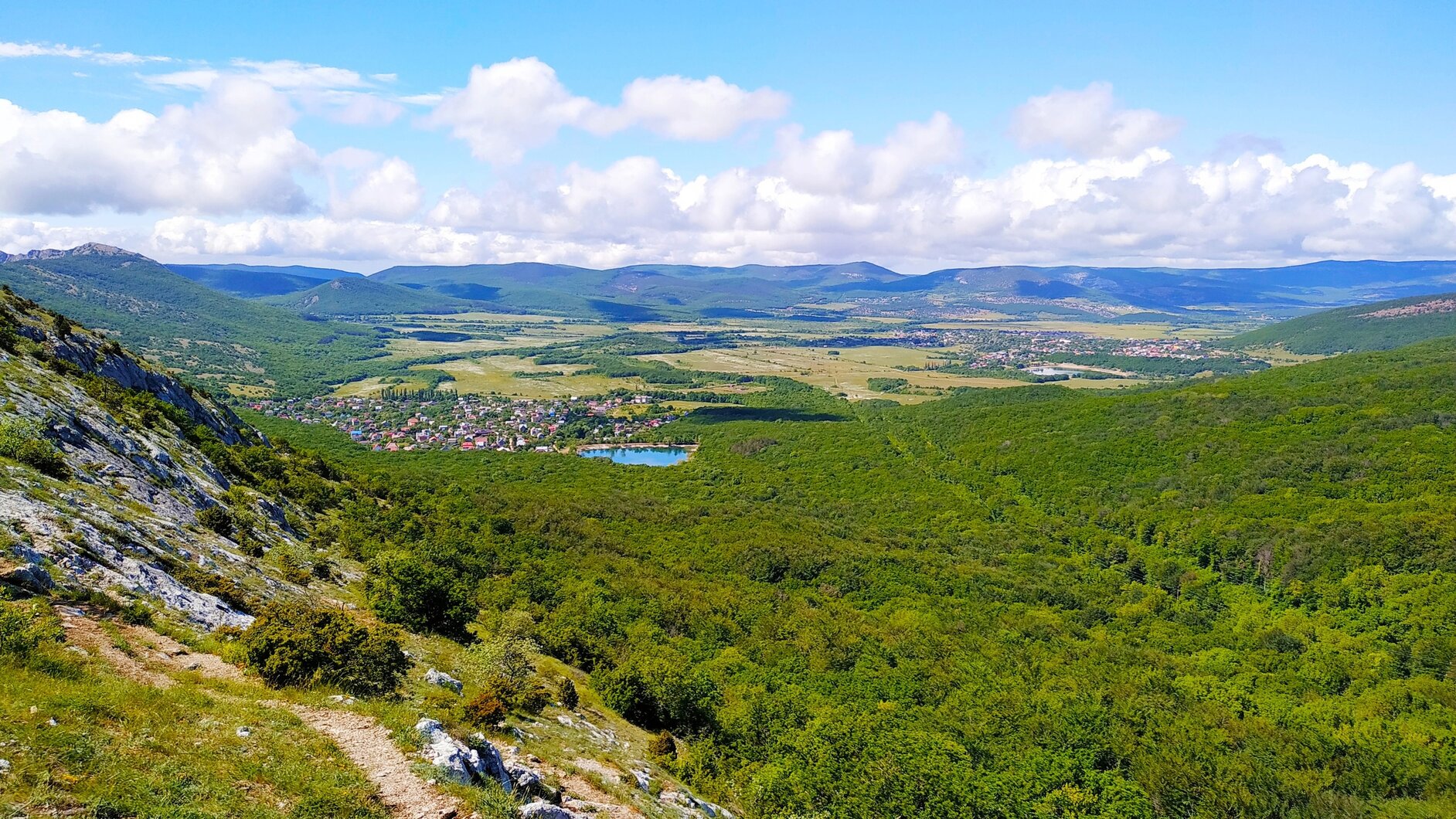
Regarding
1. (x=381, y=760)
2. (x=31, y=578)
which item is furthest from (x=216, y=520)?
(x=381, y=760)

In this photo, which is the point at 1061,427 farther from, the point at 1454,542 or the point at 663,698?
the point at 663,698

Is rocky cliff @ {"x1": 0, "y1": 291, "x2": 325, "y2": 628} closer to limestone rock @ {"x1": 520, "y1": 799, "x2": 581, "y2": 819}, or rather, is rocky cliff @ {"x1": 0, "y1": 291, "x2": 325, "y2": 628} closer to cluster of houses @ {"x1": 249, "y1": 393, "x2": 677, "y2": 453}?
limestone rock @ {"x1": 520, "y1": 799, "x2": 581, "y2": 819}

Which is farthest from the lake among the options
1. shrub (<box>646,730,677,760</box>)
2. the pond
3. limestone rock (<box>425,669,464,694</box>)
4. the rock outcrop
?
the rock outcrop

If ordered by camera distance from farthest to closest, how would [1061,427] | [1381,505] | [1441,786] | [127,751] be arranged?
[1061,427] → [1381,505] → [1441,786] → [127,751]

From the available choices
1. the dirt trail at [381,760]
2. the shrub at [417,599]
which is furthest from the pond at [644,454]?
the dirt trail at [381,760]

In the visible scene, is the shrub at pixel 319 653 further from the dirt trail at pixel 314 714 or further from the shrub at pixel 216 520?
the shrub at pixel 216 520

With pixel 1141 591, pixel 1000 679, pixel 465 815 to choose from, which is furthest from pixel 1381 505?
pixel 465 815
